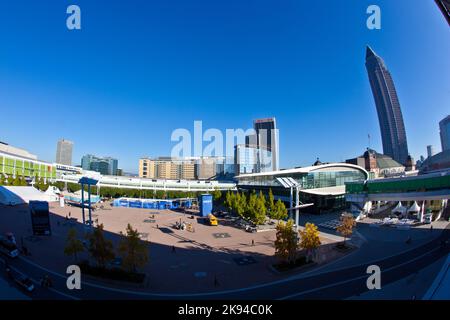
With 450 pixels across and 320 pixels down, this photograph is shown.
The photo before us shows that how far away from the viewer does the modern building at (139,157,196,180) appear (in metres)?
131

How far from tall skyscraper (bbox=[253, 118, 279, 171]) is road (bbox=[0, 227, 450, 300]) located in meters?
106

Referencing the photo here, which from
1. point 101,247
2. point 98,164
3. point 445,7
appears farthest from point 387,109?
point 98,164

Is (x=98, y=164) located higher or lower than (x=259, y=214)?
higher

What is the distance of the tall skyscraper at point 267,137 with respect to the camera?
128 metres

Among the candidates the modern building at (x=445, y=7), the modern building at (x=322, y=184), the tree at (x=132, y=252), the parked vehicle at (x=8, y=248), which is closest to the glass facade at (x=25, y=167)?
the parked vehicle at (x=8, y=248)

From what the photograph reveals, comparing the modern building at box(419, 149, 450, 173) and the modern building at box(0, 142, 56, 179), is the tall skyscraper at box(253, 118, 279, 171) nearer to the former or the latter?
the modern building at box(419, 149, 450, 173)

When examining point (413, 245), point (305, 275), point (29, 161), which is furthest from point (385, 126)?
point (29, 161)

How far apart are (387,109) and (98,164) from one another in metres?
231

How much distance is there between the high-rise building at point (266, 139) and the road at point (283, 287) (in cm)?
10313

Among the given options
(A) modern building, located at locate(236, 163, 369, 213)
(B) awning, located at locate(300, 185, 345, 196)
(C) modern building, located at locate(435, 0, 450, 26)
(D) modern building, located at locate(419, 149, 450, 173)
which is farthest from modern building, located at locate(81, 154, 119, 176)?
(C) modern building, located at locate(435, 0, 450, 26)

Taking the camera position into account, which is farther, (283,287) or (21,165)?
(21,165)

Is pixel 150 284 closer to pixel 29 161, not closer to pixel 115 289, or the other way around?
pixel 115 289

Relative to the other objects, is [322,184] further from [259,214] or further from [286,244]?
[286,244]

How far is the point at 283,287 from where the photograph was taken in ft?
41.1
